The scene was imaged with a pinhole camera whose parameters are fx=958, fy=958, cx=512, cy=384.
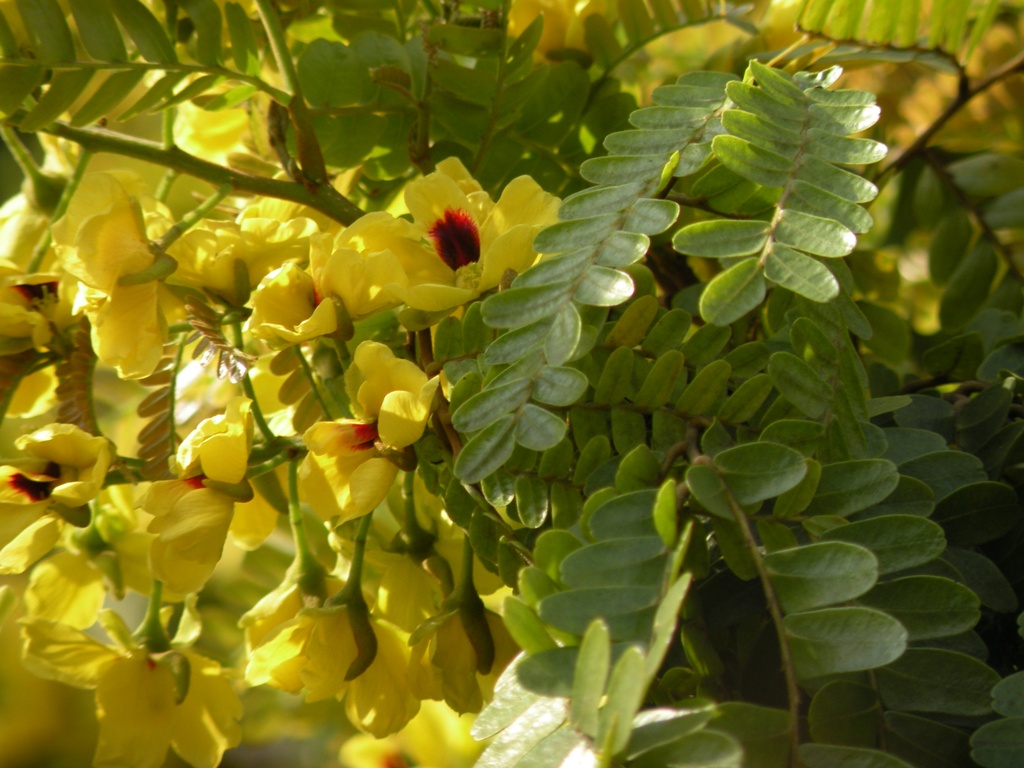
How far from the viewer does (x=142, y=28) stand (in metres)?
0.51

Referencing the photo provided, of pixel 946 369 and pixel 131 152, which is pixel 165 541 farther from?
pixel 946 369

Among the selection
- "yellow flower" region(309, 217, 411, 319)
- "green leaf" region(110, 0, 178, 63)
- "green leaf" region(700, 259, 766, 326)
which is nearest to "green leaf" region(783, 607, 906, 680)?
"green leaf" region(700, 259, 766, 326)

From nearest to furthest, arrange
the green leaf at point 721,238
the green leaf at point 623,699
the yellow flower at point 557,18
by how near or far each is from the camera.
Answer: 1. the green leaf at point 623,699
2. the green leaf at point 721,238
3. the yellow flower at point 557,18

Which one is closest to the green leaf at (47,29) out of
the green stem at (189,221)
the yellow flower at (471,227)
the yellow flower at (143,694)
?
the green stem at (189,221)

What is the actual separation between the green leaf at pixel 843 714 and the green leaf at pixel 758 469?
0.07 m

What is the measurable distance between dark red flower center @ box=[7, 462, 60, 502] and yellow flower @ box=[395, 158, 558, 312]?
20 cm

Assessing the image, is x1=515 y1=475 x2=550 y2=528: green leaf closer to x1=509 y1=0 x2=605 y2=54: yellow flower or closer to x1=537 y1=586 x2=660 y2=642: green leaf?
x1=537 y1=586 x2=660 y2=642: green leaf

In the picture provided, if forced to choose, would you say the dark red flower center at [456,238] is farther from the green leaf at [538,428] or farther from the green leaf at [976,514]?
the green leaf at [976,514]

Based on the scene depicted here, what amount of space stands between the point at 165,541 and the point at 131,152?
0.23 meters

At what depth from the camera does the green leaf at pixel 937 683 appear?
0.34 meters

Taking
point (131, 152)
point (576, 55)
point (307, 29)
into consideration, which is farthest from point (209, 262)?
point (576, 55)

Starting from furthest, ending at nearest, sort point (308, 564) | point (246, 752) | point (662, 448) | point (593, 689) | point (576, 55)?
point (246, 752) → point (576, 55) → point (308, 564) → point (662, 448) → point (593, 689)

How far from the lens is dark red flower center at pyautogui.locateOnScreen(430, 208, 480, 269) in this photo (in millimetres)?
465

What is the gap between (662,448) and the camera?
40 cm
